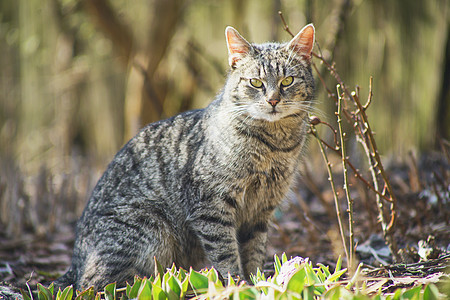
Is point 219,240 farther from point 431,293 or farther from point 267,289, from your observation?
point 431,293

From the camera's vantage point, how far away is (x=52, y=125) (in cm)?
925

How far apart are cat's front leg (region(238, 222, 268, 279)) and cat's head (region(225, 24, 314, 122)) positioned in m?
0.77

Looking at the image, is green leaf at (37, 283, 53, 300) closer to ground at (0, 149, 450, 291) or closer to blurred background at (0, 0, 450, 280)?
ground at (0, 149, 450, 291)

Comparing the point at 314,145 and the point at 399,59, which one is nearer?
the point at 399,59

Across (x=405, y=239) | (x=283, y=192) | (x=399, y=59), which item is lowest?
(x=405, y=239)

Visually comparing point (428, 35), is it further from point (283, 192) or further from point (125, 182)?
point (125, 182)

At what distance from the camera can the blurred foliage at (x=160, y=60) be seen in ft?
16.6

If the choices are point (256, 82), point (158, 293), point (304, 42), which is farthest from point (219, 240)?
point (304, 42)

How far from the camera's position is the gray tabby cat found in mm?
2781

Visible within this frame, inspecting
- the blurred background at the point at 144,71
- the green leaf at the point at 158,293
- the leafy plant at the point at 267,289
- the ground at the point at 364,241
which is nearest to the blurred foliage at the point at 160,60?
the blurred background at the point at 144,71

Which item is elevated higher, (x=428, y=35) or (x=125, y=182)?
(x=428, y=35)

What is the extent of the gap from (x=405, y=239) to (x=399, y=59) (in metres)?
2.91

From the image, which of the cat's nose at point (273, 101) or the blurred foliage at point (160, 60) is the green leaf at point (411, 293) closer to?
the cat's nose at point (273, 101)

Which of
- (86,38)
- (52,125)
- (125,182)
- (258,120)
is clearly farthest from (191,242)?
(52,125)
